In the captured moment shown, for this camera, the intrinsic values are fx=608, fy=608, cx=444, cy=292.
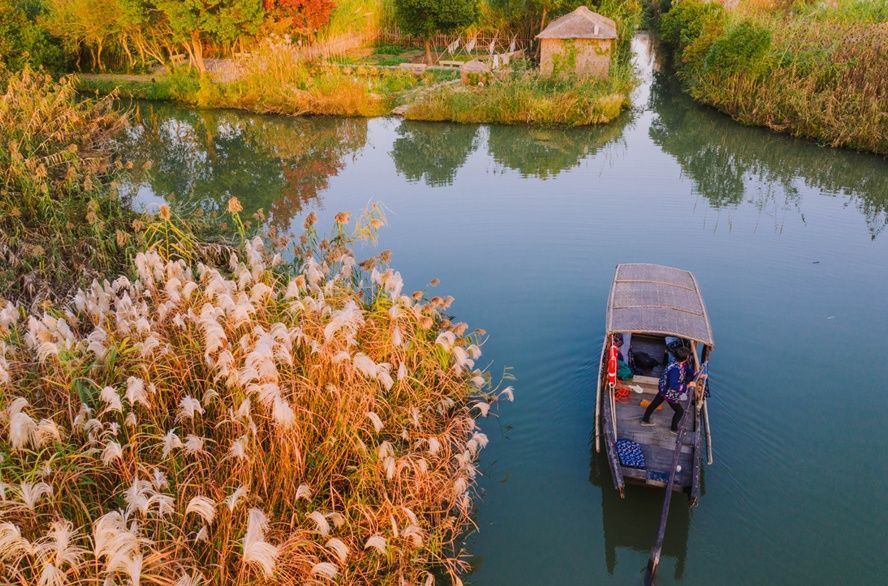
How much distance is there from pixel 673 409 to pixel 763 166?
1392cm

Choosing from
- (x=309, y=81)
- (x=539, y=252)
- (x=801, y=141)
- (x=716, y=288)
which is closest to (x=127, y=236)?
(x=539, y=252)

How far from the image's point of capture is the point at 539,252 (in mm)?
12789

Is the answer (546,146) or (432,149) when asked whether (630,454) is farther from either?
(432,149)

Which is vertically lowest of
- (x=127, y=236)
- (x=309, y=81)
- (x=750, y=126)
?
(x=127, y=236)

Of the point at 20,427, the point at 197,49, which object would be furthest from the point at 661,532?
the point at 197,49

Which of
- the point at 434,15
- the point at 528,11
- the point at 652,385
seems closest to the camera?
the point at 652,385

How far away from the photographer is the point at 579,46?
76.4ft

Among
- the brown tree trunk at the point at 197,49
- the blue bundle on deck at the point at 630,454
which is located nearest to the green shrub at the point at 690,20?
the brown tree trunk at the point at 197,49

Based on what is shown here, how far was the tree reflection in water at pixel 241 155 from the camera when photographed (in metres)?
16.3

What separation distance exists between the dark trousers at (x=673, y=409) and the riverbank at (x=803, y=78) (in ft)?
52.7

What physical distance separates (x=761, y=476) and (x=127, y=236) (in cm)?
912

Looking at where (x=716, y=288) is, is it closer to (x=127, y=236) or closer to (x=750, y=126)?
(x=127, y=236)

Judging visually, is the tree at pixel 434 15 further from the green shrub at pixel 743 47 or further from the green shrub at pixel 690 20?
the green shrub at pixel 743 47

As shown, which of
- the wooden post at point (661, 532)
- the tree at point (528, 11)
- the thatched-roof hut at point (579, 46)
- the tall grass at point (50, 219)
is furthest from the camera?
the tree at point (528, 11)
